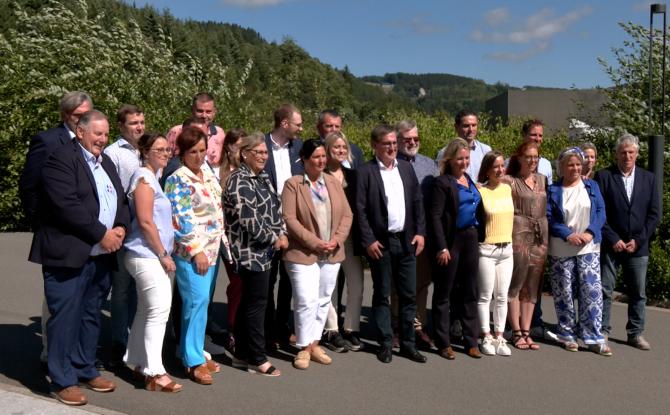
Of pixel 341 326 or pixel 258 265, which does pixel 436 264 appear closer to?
pixel 341 326

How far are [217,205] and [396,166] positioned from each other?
1.71 m

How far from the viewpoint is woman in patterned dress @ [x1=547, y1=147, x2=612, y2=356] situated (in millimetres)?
6664

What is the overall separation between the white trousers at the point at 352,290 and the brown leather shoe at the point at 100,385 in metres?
Answer: 2.01

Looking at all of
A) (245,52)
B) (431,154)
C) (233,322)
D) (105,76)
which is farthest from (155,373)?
(245,52)

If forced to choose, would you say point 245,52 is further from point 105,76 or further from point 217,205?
point 217,205

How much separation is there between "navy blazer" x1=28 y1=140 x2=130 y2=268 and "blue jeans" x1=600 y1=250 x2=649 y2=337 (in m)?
4.58

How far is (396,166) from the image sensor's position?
641 cm

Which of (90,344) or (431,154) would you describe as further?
(431,154)

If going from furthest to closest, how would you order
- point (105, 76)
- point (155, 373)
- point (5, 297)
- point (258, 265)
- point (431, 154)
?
1. point (105, 76)
2. point (431, 154)
3. point (5, 297)
4. point (258, 265)
5. point (155, 373)

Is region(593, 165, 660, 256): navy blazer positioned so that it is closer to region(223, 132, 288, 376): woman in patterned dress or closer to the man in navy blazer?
region(223, 132, 288, 376): woman in patterned dress

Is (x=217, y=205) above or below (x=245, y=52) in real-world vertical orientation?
below

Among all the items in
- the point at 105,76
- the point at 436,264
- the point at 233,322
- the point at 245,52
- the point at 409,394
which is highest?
the point at 245,52

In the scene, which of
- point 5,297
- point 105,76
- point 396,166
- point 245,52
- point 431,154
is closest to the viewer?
point 396,166

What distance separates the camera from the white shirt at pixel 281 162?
6730mm
